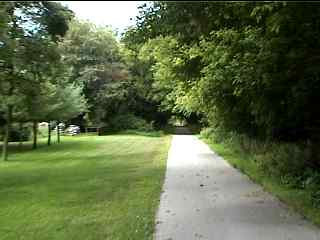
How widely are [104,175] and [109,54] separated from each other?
138ft

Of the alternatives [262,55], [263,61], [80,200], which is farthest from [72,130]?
[262,55]

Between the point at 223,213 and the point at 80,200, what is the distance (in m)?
3.42

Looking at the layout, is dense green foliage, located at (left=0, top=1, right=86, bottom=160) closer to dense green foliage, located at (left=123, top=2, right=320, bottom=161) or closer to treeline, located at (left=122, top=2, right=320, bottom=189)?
treeline, located at (left=122, top=2, right=320, bottom=189)

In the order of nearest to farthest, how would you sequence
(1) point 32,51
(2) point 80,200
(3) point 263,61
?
(3) point 263,61 → (2) point 80,200 → (1) point 32,51

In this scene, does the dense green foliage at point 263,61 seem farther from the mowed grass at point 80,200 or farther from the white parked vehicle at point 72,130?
the white parked vehicle at point 72,130

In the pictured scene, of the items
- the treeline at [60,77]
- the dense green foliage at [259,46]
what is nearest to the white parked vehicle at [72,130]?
the treeline at [60,77]

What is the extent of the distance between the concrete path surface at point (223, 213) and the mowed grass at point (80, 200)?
35 cm

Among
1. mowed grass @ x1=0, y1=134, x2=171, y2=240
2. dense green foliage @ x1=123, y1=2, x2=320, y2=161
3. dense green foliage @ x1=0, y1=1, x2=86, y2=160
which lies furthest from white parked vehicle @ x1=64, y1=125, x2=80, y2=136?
dense green foliage @ x1=123, y1=2, x2=320, y2=161

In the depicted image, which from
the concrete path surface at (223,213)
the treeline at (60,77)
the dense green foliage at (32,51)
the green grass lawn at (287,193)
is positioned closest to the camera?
the concrete path surface at (223,213)

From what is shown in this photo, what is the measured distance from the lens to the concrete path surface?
26.5 ft

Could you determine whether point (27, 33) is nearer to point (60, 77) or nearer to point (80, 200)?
point (60, 77)

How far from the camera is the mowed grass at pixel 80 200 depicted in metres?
8.48

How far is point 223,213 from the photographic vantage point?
9875 mm

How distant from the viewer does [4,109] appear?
26203mm
